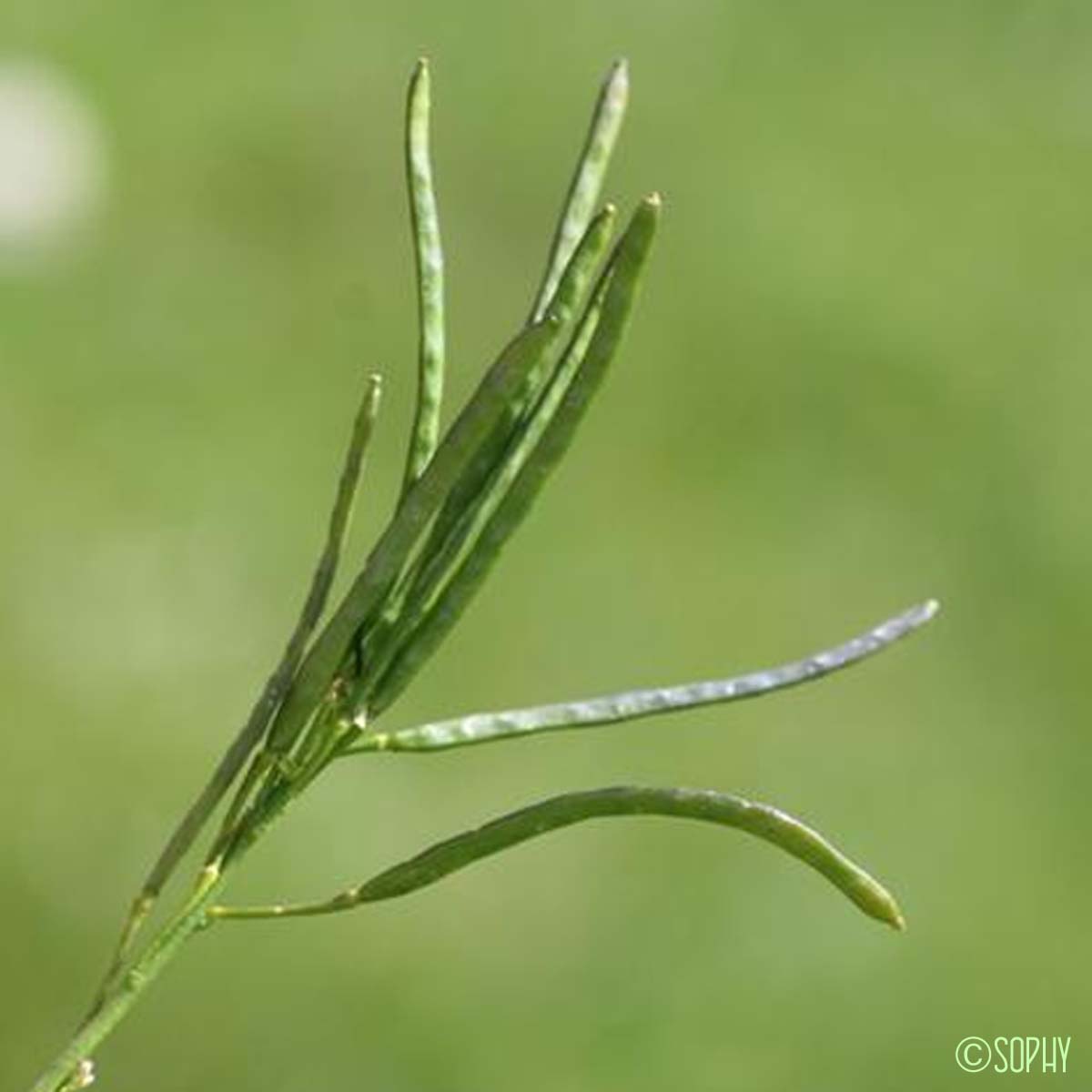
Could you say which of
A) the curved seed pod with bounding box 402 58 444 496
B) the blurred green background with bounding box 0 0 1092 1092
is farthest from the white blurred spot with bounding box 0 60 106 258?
the curved seed pod with bounding box 402 58 444 496

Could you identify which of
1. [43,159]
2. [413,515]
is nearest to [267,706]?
[413,515]

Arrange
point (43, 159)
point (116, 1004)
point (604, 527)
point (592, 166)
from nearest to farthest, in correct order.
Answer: point (116, 1004) < point (592, 166) < point (604, 527) < point (43, 159)

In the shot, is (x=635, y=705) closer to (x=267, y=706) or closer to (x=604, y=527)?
(x=267, y=706)

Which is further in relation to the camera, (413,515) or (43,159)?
(43,159)

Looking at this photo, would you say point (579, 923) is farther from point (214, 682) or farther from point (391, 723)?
point (214, 682)

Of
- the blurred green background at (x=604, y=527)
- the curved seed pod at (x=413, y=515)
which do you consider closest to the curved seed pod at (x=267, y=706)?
the curved seed pod at (x=413, y=515)

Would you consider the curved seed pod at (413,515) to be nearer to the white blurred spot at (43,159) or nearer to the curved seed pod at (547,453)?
the curved seed pod at (547,453)

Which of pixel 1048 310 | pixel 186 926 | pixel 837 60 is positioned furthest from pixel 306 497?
pixel 186 926
